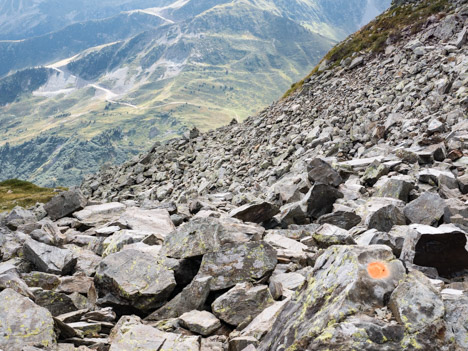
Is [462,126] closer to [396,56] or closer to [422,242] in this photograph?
[422,242]

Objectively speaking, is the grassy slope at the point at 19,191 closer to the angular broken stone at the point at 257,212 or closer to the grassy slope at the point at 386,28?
the grassy slope at the point at 386,28

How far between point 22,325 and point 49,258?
5.52 m

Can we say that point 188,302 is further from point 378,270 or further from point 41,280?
point 378,270

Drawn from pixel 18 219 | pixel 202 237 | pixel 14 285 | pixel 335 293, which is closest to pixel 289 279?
pixel 202 237

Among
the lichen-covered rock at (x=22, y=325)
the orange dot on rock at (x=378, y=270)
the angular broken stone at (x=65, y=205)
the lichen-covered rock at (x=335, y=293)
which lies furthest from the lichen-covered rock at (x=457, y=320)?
the angular broken stone at (x=65, y=205)

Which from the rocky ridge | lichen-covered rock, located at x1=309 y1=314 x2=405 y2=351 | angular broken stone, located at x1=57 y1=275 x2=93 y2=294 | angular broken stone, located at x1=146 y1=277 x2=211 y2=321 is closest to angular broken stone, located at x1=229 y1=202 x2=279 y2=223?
the rocky ridge

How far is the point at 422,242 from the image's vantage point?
29.0 feet

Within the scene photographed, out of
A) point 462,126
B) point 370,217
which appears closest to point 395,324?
point 370,217

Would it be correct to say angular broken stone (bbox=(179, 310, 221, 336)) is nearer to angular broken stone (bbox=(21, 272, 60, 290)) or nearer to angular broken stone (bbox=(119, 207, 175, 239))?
angular broken stone (bbox=(21, 272, 60, 290))

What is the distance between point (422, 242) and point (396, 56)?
40991 millimetres

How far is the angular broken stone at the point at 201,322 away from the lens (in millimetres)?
9516

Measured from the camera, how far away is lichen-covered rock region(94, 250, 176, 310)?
11148 mm

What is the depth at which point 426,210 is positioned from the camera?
1268cm

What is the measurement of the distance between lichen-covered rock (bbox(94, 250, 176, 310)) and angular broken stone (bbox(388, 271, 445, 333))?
285 inches
